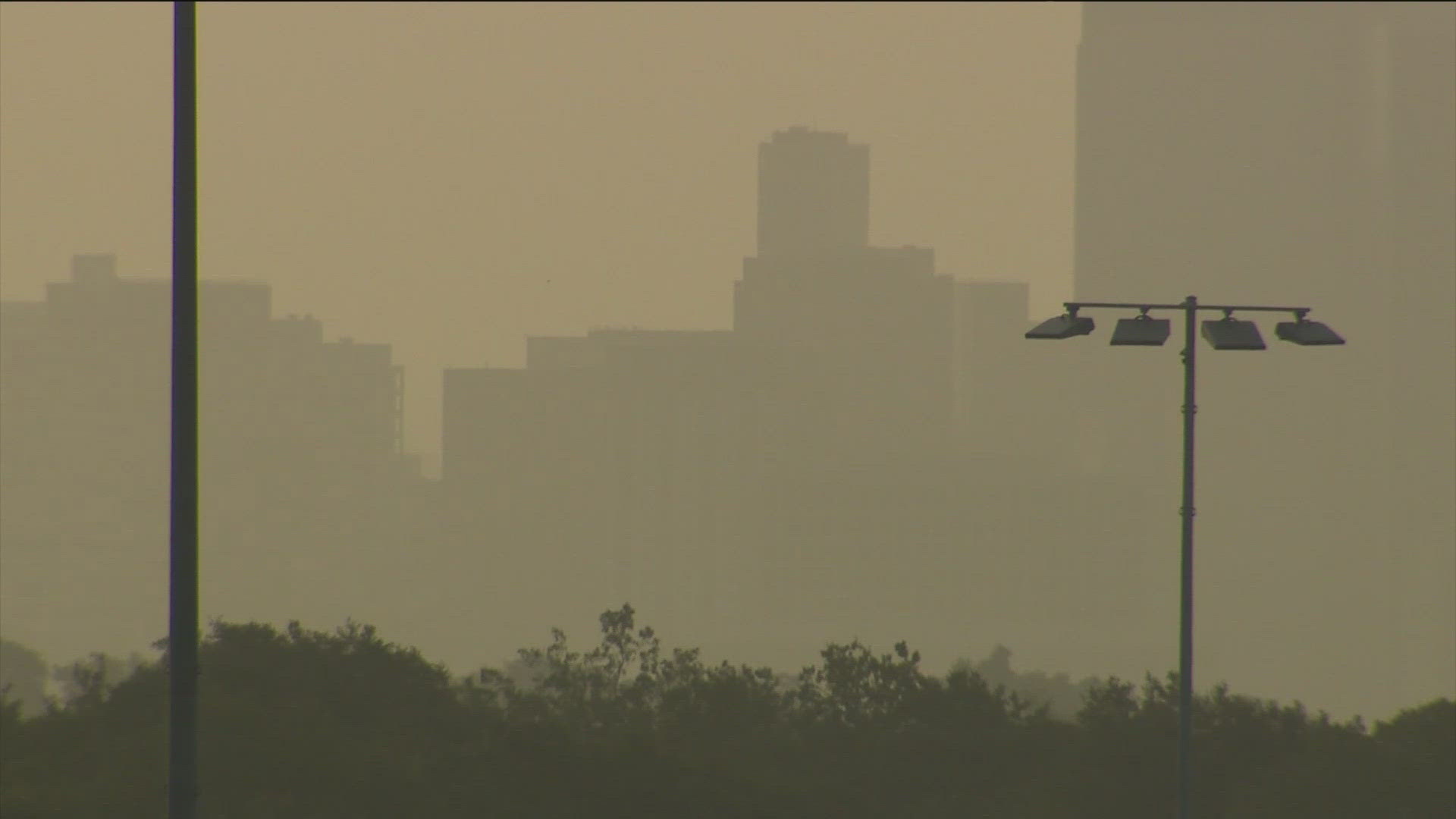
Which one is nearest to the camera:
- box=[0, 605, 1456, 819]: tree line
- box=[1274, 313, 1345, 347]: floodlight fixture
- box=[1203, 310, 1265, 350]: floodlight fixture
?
box=[1203, 310, 1265, 350]: floodlight fixture

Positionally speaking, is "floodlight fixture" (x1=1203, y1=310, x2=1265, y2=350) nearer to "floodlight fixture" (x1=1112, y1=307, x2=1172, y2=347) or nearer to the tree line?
"floodlight fixture" (x1=1112, y1=307, x2=1172, y2=347)

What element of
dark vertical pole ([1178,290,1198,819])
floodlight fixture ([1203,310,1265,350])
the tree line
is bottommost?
the tree line

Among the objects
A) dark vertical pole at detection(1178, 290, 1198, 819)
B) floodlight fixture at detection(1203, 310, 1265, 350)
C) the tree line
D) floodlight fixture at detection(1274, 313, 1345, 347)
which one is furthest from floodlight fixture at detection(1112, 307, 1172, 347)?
the tree line

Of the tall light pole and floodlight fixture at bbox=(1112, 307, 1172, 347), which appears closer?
the tall light pole

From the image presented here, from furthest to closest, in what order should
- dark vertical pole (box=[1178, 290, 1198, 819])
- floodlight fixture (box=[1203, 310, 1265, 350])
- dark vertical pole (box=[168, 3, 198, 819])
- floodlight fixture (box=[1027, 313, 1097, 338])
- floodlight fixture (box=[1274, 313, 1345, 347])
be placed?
1. dark vertical pole (box=[1178, 290, 1198, 819])
2. floodlight fixture (box=[1274, 313, 1345, 347])
3. floodlight fixture (box=[1203, 310, 1265, 350])
4. floodlight fixture (box=[1027, 313, 1097, 338])
5. dark vertical pole (box=[168, 3, 198, 819])

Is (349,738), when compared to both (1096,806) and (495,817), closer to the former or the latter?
(495,817)

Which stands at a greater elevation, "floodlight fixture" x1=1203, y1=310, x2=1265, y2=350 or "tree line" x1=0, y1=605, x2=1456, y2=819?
"floodlight fixture" x1=1203, y1=310, x2=1265, y2=350

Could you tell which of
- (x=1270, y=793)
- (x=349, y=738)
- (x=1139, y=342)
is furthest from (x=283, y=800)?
(x=1270, y=793)

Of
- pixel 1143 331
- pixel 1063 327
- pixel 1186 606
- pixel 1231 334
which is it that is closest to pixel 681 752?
pixel 1186 606

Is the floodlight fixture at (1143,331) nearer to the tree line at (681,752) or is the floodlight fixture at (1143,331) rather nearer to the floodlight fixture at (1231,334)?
the floodlight fixture at (1231,334)
